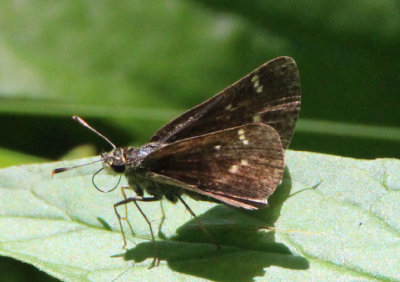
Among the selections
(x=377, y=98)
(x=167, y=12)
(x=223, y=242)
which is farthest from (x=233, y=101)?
(x=167, y=12)

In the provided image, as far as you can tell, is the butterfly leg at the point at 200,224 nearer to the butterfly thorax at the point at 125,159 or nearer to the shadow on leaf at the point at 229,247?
the shadow on leaf at the point at 229,247

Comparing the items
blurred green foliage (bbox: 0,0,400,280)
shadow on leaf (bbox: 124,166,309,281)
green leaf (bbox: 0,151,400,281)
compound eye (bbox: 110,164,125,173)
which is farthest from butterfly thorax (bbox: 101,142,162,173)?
blurred green foliage (bbox: 0,0,400,280)

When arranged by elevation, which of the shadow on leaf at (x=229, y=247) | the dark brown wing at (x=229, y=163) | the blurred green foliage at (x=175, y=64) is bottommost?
the shadow on leaf at (x=229, y=247)

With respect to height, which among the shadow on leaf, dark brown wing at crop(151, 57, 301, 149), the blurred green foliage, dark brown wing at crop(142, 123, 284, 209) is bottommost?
the shadow on leaf

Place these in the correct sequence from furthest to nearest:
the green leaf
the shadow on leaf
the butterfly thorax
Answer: the butterfly thorax, the shadow on leaf, the green leaf

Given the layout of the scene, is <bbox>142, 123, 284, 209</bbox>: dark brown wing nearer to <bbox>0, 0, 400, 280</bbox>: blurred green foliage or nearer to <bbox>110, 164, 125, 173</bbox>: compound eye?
<bbox>110, 164, 125, 173</bbox>: compound eye

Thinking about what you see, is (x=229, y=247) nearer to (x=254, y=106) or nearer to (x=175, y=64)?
(x=254, y=106)

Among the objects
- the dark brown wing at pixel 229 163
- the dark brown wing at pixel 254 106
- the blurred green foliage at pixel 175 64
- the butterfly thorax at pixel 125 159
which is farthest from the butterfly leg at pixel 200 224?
the blurred green foliage at pixel 175 64
